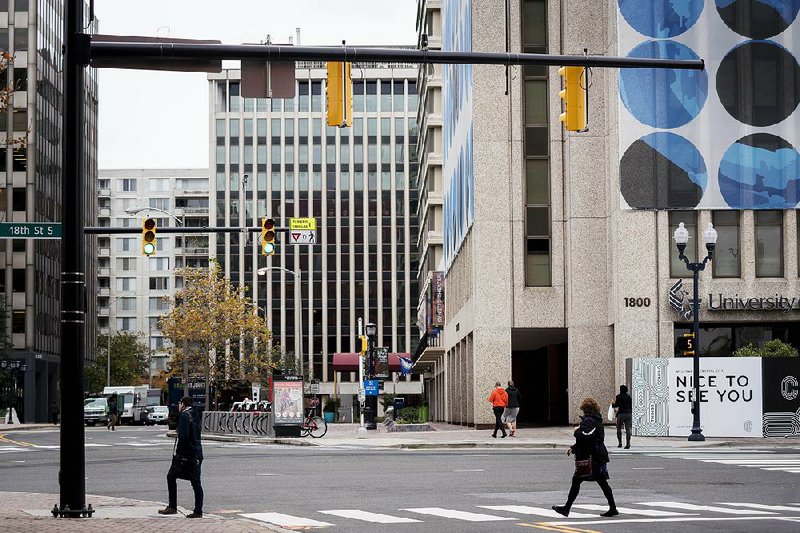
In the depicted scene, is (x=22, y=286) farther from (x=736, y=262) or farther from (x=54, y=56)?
(x=736, y=262)

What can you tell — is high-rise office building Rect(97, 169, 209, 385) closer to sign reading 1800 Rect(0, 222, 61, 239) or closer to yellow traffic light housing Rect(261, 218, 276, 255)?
yellow traffic light housing Rect(261, 218, 276, 255)

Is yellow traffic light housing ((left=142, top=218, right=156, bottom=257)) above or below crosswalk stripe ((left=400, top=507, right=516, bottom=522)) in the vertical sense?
above

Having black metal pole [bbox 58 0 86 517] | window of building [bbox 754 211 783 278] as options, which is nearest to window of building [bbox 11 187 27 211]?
window of building [bbox 754 211 783 278]

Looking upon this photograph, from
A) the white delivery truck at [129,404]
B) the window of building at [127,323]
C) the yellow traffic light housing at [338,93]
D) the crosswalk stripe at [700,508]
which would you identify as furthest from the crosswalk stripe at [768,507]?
the window of building at [127,323]

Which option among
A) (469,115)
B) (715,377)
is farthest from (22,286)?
(715,377)

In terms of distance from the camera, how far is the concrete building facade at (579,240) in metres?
46.7

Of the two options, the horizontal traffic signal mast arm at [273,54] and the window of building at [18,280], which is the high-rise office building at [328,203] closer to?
the window of building at [18,280]

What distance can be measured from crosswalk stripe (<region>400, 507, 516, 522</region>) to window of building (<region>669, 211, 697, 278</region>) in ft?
99.3

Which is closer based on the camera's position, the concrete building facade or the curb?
the curb

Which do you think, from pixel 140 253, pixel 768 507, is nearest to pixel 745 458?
pixel 768 507

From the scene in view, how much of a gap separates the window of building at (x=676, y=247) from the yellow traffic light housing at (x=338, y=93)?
30.9 meters

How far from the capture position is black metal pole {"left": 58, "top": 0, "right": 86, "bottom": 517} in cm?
1596

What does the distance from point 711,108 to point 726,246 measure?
506 centimetres

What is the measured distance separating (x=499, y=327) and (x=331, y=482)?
1059 inches
